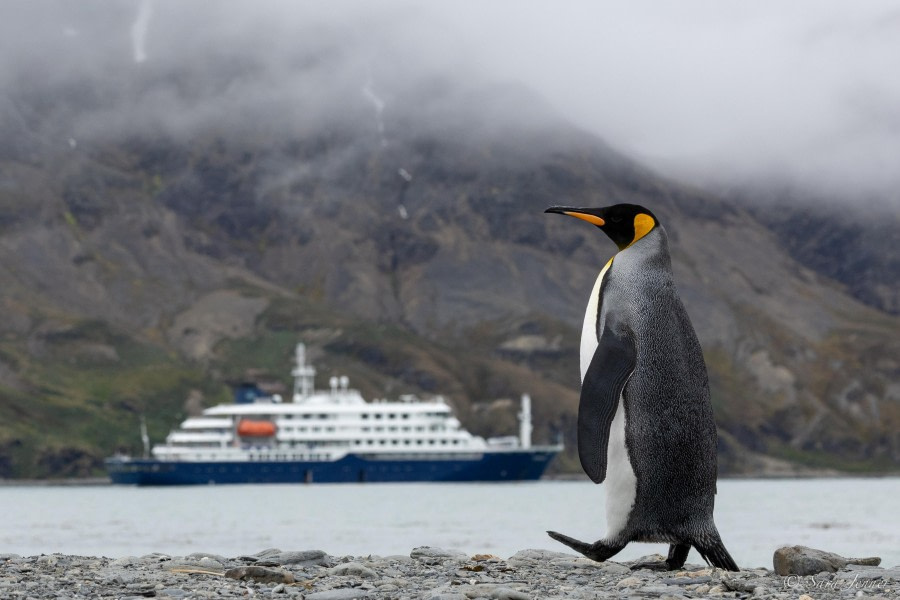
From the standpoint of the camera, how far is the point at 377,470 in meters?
122

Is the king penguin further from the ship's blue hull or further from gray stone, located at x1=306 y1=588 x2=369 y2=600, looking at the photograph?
the ship's blue hull

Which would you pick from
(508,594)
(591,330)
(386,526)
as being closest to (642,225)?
(591,330)

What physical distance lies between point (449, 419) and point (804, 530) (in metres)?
74.7

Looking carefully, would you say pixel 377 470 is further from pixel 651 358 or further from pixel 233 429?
pixel 651 358

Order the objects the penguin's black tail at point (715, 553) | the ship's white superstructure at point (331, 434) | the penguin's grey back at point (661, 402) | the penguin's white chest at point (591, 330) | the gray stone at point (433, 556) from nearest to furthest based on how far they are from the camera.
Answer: the penguin's grey back at point (661, 402) < the penguin's white chest at point (591, 330) < the penguin's black tail at point (715, 553) < the gray stone at point (433, 556) < the ship's white superstructure at point (331, 434)

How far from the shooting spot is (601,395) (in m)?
13.4

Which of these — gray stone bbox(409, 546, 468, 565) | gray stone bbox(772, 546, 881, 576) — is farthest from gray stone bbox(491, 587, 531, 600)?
gray stone bbox(772, 546, 881, 576)

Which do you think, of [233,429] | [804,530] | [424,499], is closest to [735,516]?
[804,530]

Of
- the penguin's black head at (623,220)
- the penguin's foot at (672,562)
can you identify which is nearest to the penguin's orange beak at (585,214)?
the penguin's black head at (623,220)

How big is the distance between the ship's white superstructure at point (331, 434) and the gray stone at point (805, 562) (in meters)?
107

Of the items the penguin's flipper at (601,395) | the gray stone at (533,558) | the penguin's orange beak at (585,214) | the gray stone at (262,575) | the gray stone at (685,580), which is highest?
the penguin's orange beak at (585,214)

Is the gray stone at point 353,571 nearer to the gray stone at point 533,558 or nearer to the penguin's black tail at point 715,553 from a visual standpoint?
the gray stone at point 533,558

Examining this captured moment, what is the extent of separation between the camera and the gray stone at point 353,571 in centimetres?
1310

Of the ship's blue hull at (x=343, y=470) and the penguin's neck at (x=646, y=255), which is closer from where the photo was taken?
the penguin's neck at (x=646, y=255)
